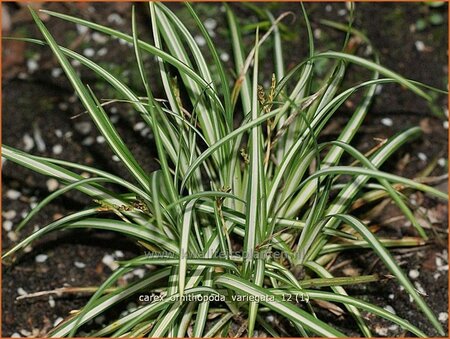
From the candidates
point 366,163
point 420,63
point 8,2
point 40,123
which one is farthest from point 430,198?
point 8,2

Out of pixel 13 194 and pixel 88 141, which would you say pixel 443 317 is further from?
pixel 13 194

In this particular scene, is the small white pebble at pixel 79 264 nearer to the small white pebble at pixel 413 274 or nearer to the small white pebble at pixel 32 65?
the small white pebble at pixel 32 65

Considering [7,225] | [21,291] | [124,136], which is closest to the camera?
[21,291]

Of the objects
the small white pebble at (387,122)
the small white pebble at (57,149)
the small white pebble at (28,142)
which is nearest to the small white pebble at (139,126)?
the small white pebble at (57,149)

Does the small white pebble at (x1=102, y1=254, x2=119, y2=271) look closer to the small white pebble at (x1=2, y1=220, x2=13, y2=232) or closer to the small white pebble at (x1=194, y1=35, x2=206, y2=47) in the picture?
the small white pebble at (x1=2, y1=220, x2=13, y2=232)

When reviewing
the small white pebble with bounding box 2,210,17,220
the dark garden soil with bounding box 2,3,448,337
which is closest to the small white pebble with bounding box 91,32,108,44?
the dark garden soil with bounding box 2,3,448,337

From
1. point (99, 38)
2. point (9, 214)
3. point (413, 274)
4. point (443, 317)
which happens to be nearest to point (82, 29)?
point (99, 38)

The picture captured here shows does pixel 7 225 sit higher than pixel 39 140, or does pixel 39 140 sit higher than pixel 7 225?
pixel 39 140
